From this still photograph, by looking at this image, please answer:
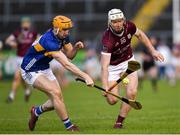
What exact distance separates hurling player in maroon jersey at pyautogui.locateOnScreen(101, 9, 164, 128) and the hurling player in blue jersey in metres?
0.67

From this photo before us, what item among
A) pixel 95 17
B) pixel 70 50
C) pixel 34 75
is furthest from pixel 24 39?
pixel 95 17

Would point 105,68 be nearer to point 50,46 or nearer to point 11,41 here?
point 50,46

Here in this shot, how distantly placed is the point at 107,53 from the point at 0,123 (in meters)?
3.01

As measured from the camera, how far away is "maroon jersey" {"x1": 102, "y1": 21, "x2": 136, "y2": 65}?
15945 millimetres

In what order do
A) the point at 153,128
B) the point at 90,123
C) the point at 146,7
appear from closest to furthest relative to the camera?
the point at 153,128 → the point at 90,123 → the point at 146,7

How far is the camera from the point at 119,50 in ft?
53.2

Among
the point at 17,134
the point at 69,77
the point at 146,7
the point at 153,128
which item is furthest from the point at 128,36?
the point at 146,7

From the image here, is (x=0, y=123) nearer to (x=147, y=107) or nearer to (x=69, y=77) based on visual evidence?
(x=147, y=107)

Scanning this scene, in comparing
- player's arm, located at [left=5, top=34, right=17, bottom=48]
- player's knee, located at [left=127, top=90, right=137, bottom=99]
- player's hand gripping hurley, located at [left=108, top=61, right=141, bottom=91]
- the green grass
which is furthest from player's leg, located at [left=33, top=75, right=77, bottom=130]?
player's arm, located at [left=5, top=34, right=17, bottom=48]

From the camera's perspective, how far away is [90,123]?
17.1 m

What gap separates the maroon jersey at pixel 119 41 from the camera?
52.3 feet

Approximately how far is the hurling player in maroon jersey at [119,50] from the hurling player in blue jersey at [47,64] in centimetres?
67

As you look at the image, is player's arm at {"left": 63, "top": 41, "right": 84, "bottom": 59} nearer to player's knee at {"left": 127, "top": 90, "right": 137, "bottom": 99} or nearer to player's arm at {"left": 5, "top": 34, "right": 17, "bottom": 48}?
player's knee at {"left": 127, "top": 90, "right": 137, "bottom": 99}

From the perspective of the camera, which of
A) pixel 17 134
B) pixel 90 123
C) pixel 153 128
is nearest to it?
pixel 17 134
